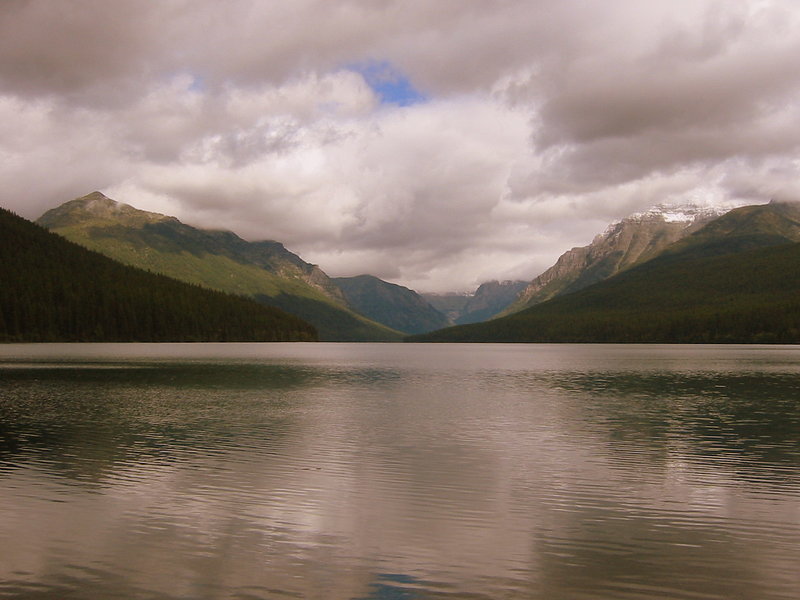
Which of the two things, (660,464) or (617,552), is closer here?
(617,552)

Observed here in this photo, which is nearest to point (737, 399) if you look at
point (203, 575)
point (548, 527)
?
point (548, 527)

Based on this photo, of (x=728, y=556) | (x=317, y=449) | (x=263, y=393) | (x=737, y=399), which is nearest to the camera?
(x=728, y=556)

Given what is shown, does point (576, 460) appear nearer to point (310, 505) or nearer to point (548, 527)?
point (548, 527)

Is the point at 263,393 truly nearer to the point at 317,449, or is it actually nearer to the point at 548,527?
the point at 317,449

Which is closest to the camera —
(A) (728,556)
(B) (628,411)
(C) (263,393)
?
(A) (728,556)

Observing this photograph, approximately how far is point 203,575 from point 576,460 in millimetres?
22742

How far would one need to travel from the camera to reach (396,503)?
86.7 feet

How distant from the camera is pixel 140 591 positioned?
1706cm

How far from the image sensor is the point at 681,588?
17516 millimetres

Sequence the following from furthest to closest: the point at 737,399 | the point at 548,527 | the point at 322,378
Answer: the point at 322,378, the point at 737,399, the point at 548,527

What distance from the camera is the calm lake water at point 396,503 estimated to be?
59.3ft

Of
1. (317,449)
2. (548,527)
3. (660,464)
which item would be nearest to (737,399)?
(660,464)

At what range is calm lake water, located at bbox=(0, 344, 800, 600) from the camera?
1806cm

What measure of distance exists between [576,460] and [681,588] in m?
18.5
